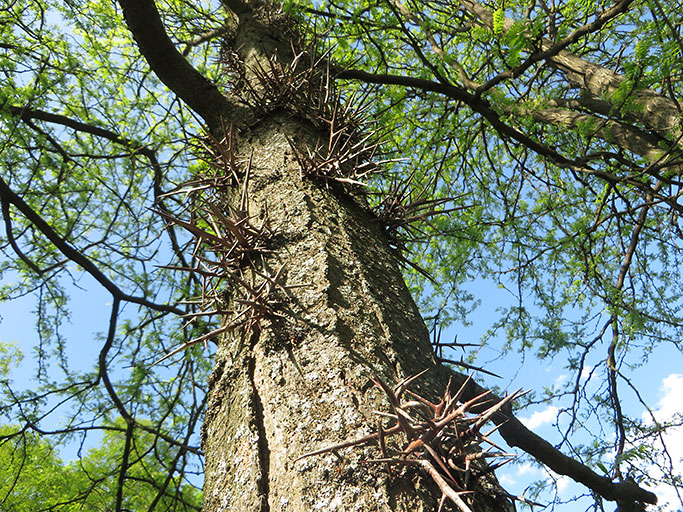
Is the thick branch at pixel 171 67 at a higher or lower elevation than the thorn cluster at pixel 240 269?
higher

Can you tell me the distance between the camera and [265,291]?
1.29 metres

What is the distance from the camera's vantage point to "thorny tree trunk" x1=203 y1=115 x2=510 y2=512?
92 cm

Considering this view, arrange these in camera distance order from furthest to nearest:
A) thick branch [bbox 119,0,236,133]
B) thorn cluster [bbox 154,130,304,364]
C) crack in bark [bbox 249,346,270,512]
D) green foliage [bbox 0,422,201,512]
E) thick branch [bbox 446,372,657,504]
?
1. green foliage [bbox 0,422,201,512]
2. thick branch [bbox 446,372,657,504]
3. thick branch [bbox 119,0,236,133]
4. thorn cluster [bbox 154,130,304,364]
5. crack in bark [bbox 249,346,270,512]

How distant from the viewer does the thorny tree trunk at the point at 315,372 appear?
915mm

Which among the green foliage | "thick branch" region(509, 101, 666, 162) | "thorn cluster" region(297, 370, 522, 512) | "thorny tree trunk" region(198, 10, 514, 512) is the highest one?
"thick branch" region(509, 101, 666, 162)

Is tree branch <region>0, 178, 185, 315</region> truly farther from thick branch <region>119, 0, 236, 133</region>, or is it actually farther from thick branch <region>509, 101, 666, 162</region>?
thick branch <region>509, 101, 666, 162</region>

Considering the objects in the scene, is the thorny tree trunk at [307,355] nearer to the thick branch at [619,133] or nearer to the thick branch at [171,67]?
the thick branch at [171,67]

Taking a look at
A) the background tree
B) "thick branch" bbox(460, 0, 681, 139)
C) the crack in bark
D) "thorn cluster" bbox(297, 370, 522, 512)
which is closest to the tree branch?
the background tree

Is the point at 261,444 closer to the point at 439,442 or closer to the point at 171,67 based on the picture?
the point at 439,442

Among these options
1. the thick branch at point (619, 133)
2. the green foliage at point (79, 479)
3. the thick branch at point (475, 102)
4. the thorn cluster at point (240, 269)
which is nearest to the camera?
the thorn cluster at point (240, 269)

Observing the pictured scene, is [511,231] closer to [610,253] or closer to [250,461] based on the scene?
[610,253]

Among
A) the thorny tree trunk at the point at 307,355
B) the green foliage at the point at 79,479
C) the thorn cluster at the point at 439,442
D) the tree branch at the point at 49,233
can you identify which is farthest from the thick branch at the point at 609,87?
the green foliage at the point at 79,479

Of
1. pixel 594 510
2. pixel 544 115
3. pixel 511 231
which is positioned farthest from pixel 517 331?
pixel 544 115

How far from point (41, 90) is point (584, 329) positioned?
19.6 ft
